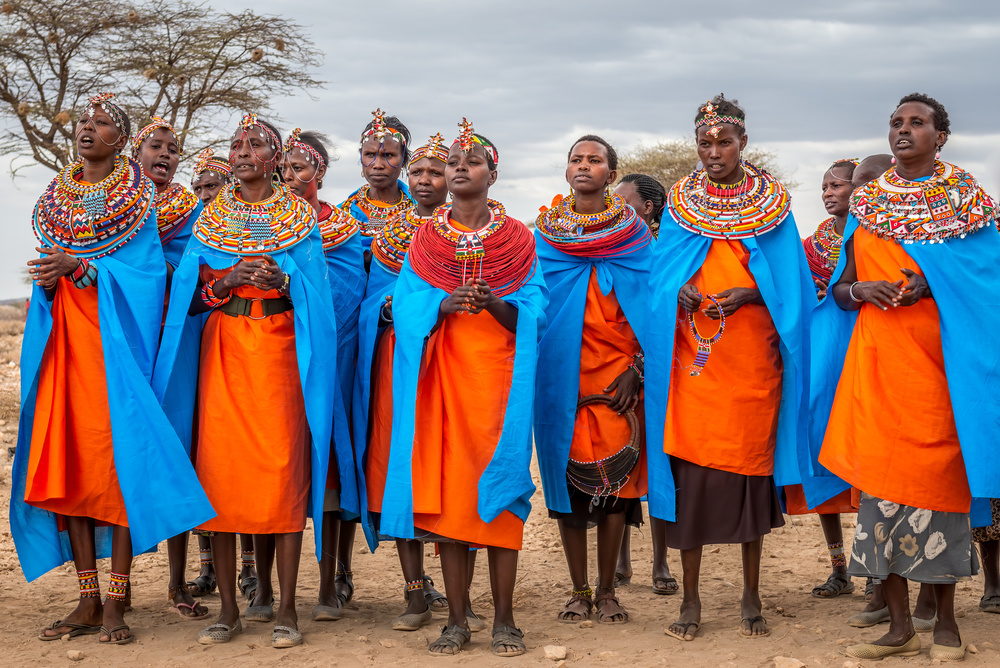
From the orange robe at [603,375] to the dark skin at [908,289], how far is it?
1299mm

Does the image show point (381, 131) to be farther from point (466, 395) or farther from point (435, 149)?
point (466, 395)

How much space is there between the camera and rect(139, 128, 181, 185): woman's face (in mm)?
6488

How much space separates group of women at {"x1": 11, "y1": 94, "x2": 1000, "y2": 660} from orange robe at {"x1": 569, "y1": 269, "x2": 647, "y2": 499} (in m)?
0.02

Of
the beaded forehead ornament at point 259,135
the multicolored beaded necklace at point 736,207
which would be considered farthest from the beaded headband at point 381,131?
the multicolored beaded necklace at point 736,207

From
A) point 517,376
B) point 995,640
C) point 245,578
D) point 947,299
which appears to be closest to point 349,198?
point 517,376

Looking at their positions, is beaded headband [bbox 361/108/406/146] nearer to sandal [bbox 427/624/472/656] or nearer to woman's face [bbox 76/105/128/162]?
woman's face [bbox 76/105/128/162]

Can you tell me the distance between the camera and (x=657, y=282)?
18.6 ft

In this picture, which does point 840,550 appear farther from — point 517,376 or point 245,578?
point 245,578

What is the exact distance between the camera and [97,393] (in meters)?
5.50

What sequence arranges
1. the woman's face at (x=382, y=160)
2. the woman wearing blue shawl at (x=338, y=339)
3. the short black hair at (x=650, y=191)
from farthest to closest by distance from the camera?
1. the short black hair at (x=650, y=191)
2. the woman's face at (x=382, y=160)
3. the woman wearing blue shawl at (x=338, y=339)

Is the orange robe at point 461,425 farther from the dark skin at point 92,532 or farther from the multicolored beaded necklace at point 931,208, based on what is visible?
the multicolored beaded necklace at point 931,208

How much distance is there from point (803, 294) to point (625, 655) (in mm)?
2135

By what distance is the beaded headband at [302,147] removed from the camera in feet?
21.5

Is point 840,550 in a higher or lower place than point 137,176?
lower
